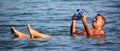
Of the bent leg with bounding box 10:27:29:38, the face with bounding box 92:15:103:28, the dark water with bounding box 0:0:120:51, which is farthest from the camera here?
the face with bounding box 92:15:103:28

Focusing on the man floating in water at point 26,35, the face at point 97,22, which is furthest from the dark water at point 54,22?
the face at point 97,22

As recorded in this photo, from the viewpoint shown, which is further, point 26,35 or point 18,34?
point 26,35

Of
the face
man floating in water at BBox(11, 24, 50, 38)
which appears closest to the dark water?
man floating in water at BBox(11, 24, 50, 38)

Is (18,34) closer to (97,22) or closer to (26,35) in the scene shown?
(26,35)

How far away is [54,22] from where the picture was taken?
17.0 metres

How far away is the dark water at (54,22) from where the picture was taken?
12.2m

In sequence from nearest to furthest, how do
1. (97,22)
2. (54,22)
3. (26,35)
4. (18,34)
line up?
1. (18,34)
2. (26,35)
3. (97,22)
4. (54,22)

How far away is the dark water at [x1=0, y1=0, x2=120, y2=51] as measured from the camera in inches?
480

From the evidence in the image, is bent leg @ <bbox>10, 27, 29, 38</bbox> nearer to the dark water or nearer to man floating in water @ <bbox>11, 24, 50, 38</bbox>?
man floating in water @ <bbox>11, 24, 50, 38</bbox>

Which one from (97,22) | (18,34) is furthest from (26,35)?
(97,22)

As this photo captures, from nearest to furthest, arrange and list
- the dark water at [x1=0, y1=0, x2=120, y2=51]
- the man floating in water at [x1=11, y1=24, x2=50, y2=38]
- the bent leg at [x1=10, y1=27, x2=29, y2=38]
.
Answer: the dark water at [x1=0, y1=0, x2=120, y2=51] < the man floating in water at [x1=11, y1=24, x2=50, y2=38] < the bent leg at [x1=10, y1=27, x2=29, y2=38]

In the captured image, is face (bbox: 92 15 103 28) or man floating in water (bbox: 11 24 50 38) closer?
man floating in water (bbox: 11 24 50 38)

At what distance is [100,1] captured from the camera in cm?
2380

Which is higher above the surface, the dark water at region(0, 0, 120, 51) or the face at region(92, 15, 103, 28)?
the face at region(92, 15, 103, 28)
